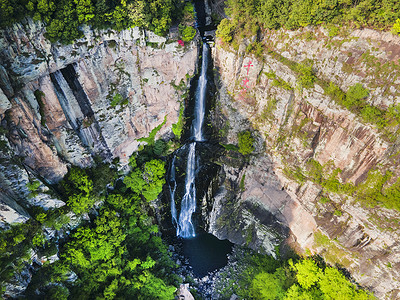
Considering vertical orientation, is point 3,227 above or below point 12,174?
below

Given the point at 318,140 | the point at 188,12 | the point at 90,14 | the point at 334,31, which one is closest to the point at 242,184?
the point at 318,140

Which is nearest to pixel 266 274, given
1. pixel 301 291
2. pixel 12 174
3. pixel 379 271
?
pixel 301 291


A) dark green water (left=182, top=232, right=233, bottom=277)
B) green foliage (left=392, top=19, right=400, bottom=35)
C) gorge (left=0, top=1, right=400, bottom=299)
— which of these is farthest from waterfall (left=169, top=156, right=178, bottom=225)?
green foliage (left=392, top=19, right=400, bottom=35)

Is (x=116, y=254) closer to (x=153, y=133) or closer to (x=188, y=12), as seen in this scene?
(x=153, y=133)

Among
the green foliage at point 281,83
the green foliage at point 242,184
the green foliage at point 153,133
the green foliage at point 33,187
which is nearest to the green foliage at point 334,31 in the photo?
the green foliage at point 281,83

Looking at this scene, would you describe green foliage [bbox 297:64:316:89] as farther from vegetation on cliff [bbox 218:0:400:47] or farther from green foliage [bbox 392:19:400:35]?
green foliage [bbox 392:19:400:35]

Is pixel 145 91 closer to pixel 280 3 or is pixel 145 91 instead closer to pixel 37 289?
pixel 280 3

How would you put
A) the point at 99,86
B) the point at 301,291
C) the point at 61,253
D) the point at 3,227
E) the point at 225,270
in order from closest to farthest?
the point at 3,227 < the point at 61,253 < the point at 99,86 < the point at 301,291 < the point at 225,270

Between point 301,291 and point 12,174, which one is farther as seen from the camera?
point 301,291
